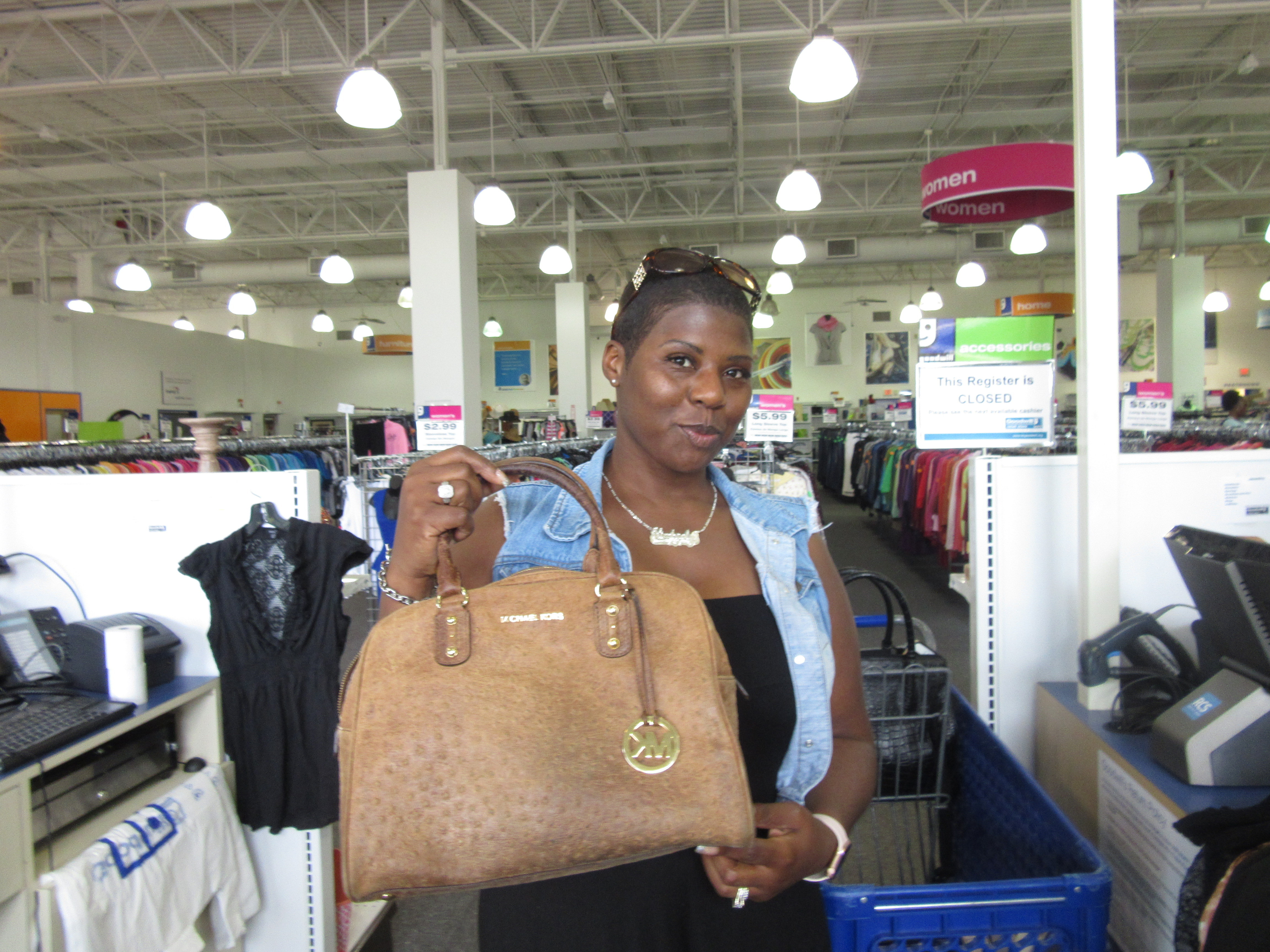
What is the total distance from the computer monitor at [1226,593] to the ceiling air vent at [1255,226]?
15626 mm

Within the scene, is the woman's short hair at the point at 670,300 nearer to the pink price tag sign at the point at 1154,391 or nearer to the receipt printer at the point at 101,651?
the receipt printer at the point at 101,651

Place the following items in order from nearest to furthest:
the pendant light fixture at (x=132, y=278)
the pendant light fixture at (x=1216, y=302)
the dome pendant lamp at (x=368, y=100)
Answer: the dome pendant lamp at (x=368, y=100), the pendant light fixture at (x=132, y=278), the pendant light fixture at (x=1216, y=302)

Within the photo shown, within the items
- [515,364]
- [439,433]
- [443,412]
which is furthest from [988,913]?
[515,364]

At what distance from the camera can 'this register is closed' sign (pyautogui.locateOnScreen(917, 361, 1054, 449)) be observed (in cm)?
229

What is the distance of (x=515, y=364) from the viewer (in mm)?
20328

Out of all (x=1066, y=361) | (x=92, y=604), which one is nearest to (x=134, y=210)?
(x=92, y=604)

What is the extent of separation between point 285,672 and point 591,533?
1.55 metres

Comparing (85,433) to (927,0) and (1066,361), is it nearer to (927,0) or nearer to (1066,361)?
(927,0)

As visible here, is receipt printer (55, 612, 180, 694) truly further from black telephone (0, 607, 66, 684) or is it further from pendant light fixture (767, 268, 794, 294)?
pendant light fixture (767, 268, 794, 294)

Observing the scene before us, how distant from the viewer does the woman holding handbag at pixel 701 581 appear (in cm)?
92

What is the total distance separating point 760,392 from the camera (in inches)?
231

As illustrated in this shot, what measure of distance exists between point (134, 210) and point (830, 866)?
16231mm

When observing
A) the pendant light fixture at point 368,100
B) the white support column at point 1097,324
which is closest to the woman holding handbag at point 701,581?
the white support column at point 1097,324

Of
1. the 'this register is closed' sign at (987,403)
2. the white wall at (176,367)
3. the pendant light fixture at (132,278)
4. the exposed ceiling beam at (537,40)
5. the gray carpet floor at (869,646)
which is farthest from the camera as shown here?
the white wall at (176,367)
